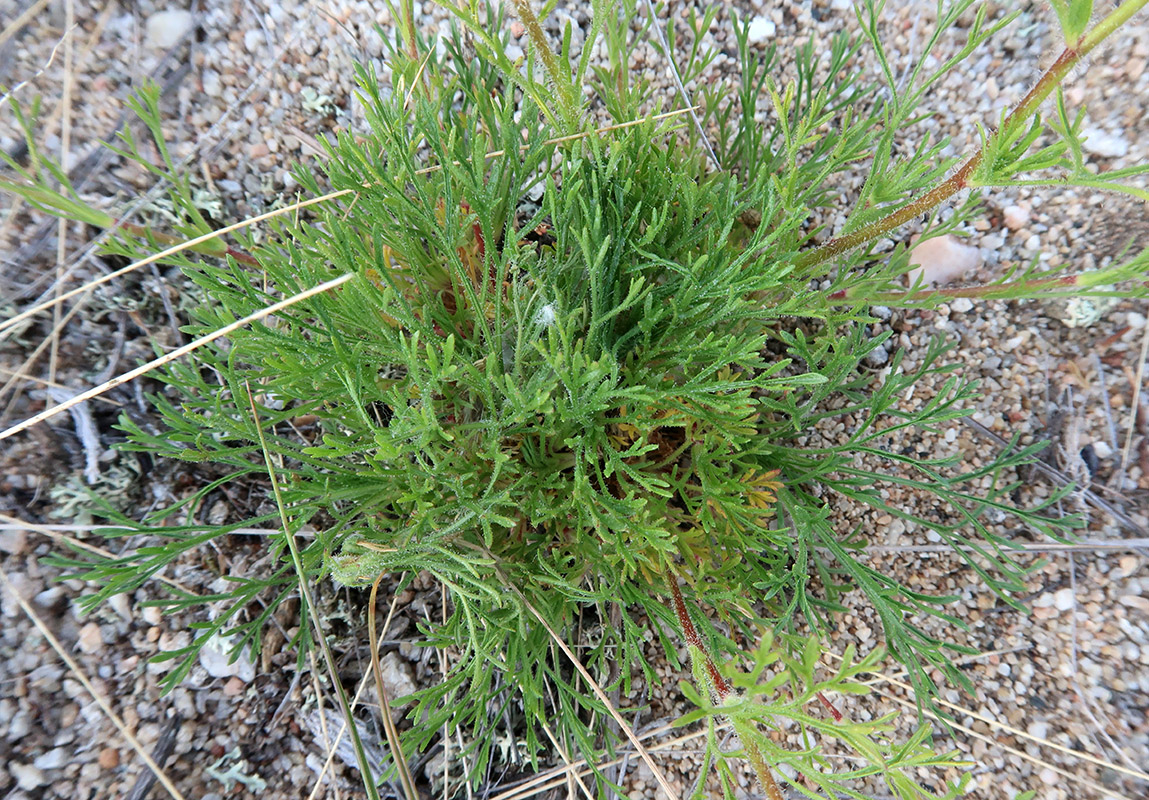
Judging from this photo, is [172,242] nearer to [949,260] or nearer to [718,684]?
[718,684]

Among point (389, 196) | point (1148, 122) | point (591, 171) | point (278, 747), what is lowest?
point (278, 747)

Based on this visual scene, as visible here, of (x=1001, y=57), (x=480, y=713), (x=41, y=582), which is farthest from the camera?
(x=1001, y=57)

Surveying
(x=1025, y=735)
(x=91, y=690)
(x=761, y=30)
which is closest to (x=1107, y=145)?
(x=761, y=30)

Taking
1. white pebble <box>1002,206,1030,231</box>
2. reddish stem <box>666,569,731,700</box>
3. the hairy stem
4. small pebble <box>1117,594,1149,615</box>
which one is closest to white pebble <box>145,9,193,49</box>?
the hairy stem

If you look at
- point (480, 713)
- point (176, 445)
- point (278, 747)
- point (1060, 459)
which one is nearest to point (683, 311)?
point (480, 713)

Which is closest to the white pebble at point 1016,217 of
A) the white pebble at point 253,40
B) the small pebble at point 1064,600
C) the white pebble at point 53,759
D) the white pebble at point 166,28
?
the small pebble at point 1064,600

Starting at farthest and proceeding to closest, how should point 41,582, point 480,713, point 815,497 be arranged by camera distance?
1. point 815,497
2. point 41,582
3. point 480,713

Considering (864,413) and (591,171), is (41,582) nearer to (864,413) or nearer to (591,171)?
(591,171)

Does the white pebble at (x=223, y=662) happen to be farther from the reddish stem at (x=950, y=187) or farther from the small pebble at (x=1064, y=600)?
the small pebble at (x=1064, y=600)
